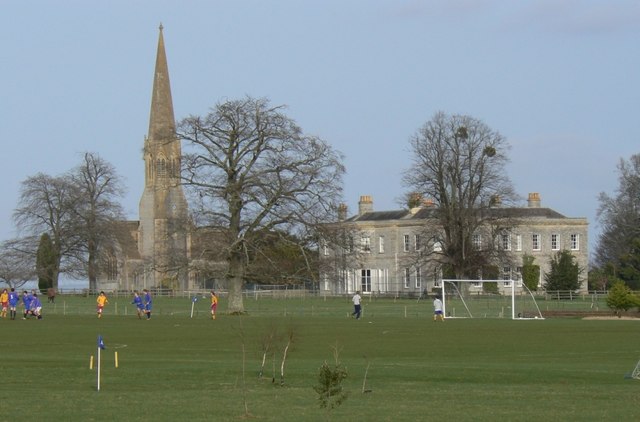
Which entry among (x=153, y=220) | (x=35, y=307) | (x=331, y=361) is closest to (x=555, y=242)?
(x=153, y=220)

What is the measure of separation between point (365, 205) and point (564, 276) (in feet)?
88.4

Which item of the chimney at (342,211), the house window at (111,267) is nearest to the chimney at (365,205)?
the house window at (111,267)

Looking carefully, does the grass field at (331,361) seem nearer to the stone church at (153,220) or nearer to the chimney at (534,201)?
the stone church at (153,220)

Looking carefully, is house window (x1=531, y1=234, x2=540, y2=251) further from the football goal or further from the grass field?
the grass field

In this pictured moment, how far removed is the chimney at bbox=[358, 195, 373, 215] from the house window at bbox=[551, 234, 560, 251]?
18.6 m

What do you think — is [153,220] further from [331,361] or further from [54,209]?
[331,361]

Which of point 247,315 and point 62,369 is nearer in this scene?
point 62,369

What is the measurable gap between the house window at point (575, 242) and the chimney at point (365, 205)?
20083mm

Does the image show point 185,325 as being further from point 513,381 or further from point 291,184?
point 513,381

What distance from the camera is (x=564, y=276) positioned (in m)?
107

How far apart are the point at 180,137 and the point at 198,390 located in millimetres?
45531

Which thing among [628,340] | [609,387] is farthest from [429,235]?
[609,387]

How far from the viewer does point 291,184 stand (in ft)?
234

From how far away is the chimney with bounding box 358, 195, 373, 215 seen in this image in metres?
128
